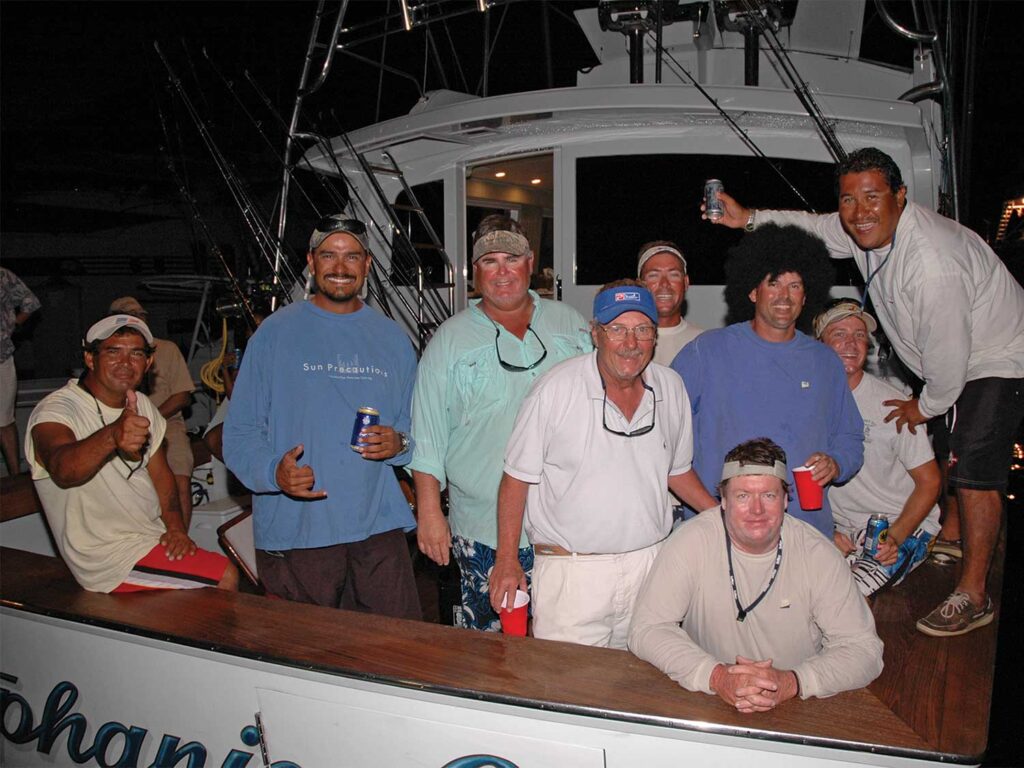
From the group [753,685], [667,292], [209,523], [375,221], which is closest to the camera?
[753,685]

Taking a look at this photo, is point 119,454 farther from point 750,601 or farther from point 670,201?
point 670,201

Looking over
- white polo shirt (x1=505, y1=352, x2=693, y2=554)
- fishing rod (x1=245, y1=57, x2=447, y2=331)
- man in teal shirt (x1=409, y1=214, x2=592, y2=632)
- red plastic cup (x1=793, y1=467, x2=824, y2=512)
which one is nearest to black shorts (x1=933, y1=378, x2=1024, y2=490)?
red plastic cup (x1=793, y1=467, x2=824, y2=512)

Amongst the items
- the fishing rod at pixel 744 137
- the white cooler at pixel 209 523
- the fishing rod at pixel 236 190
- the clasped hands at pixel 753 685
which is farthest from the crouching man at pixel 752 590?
the white cooler at pixel 209 523

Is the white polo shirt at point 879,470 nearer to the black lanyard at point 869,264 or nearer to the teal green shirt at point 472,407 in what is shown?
the black lanyard at point 869,264

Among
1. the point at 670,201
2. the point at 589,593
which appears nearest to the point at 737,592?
the point at 589,593

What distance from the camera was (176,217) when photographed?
2297 cm

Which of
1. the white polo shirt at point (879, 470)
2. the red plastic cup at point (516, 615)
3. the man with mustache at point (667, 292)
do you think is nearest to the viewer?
the red plastic cup at point (516, 615)

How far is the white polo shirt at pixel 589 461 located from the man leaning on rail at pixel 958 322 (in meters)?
1.09

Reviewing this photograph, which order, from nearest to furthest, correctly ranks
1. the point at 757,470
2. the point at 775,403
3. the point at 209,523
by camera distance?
1. the point at 757,470
2. the point at 775,403
3. the point at 209,523

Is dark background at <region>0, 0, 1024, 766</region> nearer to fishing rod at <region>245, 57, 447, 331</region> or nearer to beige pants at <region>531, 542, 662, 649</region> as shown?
fishing rod at <region>245, 57, 447, 331</region>

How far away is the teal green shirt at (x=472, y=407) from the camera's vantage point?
2.97 metres

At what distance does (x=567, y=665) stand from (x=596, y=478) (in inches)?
22.0

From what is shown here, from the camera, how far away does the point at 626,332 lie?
2.55m

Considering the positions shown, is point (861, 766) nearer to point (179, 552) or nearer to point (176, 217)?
point (179, 552)
